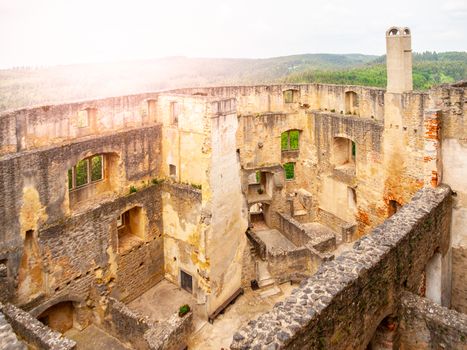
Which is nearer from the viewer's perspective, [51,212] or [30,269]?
[30,269]

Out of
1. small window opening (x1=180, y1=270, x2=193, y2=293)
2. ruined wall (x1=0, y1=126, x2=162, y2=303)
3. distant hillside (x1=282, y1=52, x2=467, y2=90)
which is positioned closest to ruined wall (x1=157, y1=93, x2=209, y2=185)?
ruined wall (x1=0, y1=126, x2=162, y2=303)

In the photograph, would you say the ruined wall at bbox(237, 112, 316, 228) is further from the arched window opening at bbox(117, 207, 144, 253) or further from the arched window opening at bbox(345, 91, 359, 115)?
the arched window opening at bbox(117, 207, 144, 253)

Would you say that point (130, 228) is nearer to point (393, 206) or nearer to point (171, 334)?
point (171, 334)

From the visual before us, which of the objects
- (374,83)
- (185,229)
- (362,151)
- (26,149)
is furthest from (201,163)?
(374,83)

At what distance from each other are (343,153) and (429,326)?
1339 cm

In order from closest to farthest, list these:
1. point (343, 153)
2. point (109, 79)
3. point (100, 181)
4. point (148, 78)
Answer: point (100, 181)
point (343, 153)
point (109, 79)
point (148, 78)

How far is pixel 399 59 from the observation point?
17016 millimetres

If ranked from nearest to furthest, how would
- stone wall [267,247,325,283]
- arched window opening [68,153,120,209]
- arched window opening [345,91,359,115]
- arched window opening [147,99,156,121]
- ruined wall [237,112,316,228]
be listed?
arched window opening [68,153,120,209] → arched window opening [147,99,156,121] → stone wall [267,247,325,283] → arched window opening [345,91,359,115] → ruined wall [237,112,316,228]

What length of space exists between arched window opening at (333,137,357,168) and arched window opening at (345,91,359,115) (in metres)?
1.29

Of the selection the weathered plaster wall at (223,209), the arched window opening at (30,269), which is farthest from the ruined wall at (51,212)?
the weathered plaster wall at (223,209)

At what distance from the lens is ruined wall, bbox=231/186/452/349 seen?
6.24 m

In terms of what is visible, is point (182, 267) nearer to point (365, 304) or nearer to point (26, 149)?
point (26, 149)

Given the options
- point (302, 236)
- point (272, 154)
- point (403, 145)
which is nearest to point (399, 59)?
point (403, 145)

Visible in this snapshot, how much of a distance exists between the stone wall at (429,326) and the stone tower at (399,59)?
10340 millimetres
